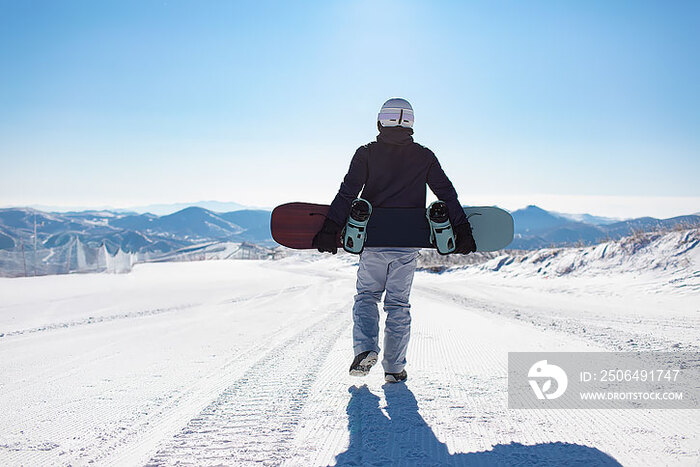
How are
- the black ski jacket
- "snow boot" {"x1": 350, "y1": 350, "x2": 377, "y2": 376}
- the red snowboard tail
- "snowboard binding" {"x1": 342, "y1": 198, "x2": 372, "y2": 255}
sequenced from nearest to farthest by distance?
1. "snow boot" {"x1": 350, "y1": 350, "x2": 377, "y2": 376}
2. "snowboard binding" {"x1": 342, "y1": 198, "x2": 372, "y2": 255}
3. the black ski jacket
4. the red snowboard tail

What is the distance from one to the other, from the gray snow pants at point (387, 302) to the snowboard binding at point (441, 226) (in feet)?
0.67

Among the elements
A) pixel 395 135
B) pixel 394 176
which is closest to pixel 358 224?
pixel 394 176

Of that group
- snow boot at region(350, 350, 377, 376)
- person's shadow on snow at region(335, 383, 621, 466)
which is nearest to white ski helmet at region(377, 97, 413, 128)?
snow boot at region(350, 350, 377, 376)

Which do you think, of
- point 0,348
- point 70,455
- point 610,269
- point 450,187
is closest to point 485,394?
point 450,187

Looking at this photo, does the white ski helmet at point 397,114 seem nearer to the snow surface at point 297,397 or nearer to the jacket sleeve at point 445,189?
the jacket sleeve at point 445,189

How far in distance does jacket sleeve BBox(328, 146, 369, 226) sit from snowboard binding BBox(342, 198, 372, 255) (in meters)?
0.09

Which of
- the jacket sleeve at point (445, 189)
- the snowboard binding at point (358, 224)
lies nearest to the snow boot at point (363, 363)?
the snowboard binding at point (358, 224)

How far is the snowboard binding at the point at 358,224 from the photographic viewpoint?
10.1ft

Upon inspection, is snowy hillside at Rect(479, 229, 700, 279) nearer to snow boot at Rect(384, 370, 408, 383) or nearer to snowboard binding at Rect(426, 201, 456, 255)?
snowboard binding at Rect(426, 201, 456, 255)

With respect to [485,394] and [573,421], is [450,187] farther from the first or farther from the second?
[573,421]

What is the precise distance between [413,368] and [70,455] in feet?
7.30

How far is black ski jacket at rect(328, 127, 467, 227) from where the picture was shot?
3.19 meters

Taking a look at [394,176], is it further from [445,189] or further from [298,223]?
[298,223]

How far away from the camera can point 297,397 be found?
2477mm
